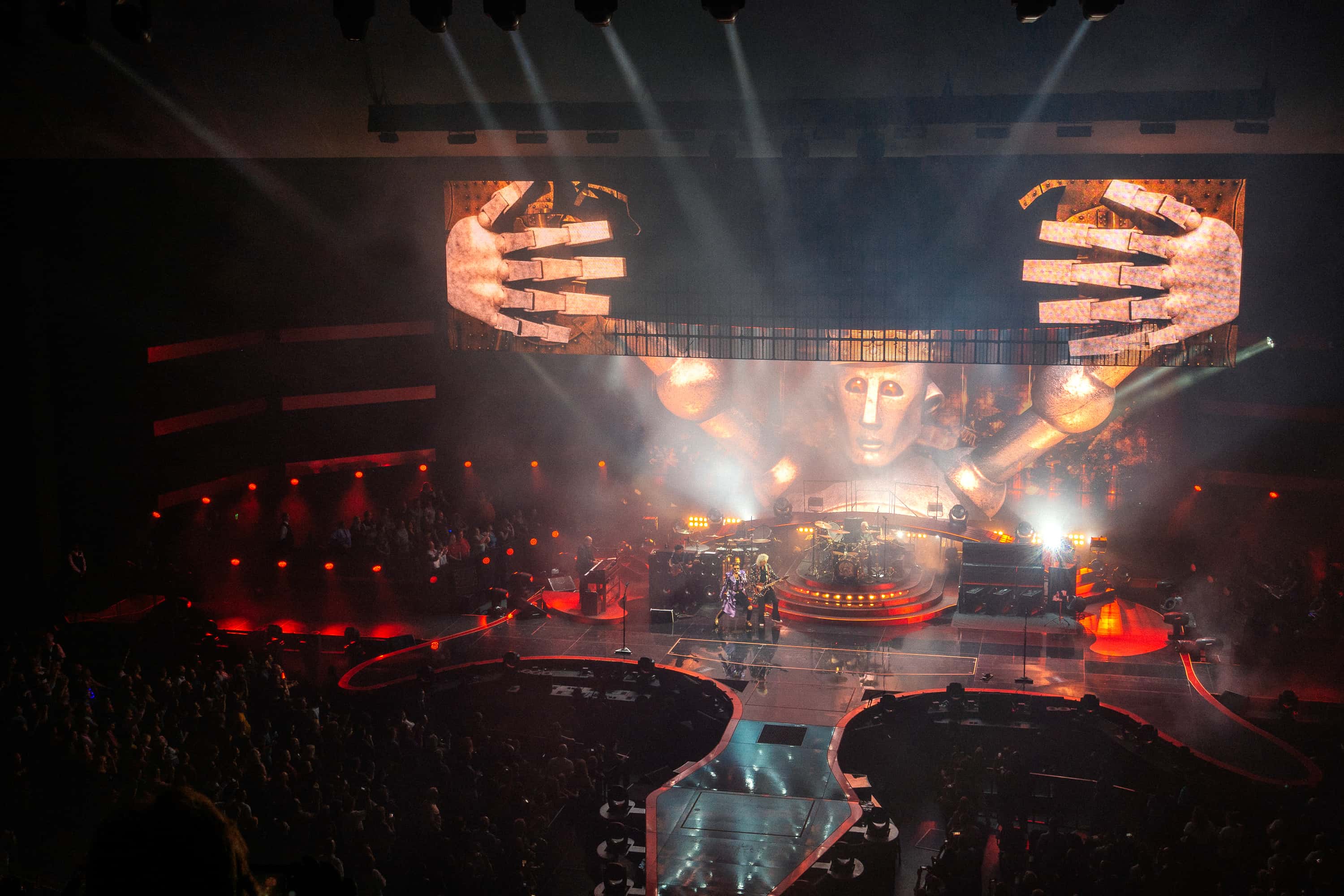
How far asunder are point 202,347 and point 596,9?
40.0 ft

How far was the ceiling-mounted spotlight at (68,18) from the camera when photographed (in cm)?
575

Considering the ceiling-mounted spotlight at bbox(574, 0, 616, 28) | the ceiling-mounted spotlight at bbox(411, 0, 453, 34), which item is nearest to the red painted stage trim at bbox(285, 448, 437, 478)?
the ceiling-mounted spotlight at bbox(411, 0, 453, 34)

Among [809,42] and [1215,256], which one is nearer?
[809,42]

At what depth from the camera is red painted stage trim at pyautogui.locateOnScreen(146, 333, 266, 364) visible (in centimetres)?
1458

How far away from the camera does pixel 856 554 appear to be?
615 inches

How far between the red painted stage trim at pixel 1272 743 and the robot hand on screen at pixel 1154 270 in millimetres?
4135

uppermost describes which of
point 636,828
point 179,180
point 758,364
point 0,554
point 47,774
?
point 179,180

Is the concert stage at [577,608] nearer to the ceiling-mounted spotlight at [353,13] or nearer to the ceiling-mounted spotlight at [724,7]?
the ceiling-mounted spotlight at [353,13]

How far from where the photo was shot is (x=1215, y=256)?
36.4 feet

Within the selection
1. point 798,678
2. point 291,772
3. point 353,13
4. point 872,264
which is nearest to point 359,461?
point 798,678

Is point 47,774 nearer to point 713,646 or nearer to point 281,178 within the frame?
point 281,178

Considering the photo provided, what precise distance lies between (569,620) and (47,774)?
7.46m

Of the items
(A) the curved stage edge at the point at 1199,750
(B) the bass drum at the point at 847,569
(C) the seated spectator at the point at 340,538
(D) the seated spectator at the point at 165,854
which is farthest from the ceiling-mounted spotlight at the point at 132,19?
(B) the bass drum at the point at 847,569

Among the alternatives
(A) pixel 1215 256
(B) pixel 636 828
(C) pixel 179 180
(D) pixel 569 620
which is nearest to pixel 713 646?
(D) pixel 569 620
